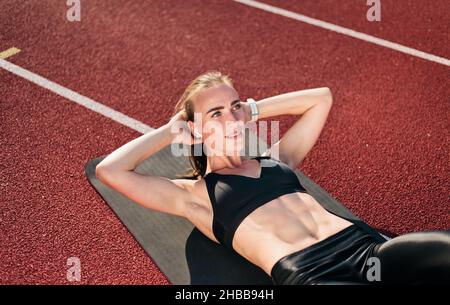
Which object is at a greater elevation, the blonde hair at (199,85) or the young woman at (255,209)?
the blonde hair at (199,85)

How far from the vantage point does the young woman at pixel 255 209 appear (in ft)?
11.2

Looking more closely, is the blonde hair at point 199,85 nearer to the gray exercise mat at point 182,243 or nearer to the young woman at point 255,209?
the young woman at point 255,209

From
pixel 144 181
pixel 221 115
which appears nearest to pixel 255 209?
pixel 221 115

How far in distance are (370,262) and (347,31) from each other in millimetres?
3838

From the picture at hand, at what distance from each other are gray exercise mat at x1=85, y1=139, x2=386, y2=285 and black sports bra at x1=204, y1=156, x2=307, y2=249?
0.18 m

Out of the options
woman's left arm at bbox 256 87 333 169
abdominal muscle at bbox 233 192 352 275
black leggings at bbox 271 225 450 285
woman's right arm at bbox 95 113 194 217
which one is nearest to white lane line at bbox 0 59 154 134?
woman's right arm at bbox 95 113 194 217

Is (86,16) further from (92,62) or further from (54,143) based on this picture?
(54,143)

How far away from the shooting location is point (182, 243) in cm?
403

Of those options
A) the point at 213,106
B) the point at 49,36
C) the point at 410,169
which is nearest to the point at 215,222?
the point at 213,106

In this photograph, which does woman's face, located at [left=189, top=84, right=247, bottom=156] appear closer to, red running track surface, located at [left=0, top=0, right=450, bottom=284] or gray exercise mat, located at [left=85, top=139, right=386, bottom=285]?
gray exercise mat, located at [left=85, top=139, right=386, bottom=285]

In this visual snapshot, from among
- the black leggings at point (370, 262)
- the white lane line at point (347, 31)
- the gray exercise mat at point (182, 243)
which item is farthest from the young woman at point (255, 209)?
the white lane line at point (347, 31)

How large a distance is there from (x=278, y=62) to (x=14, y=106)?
2.82 m

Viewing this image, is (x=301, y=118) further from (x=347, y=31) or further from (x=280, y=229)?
(x=347, y=31)

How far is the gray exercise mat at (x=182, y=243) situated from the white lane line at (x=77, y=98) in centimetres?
90
